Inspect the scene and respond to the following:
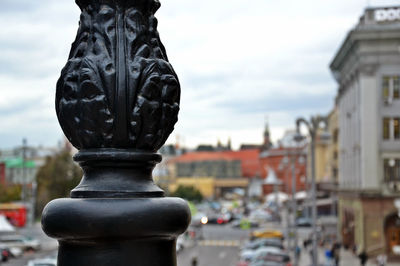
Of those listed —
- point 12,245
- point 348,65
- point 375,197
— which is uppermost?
point 348,65

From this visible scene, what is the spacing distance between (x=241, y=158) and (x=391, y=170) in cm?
13888

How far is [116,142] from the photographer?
2.37 metres

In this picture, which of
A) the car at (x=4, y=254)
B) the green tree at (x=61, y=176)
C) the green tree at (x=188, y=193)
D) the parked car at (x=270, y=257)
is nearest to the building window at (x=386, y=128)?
the parked car at (x=270, y=257)

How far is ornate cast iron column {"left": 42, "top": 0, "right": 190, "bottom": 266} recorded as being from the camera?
91.1 inches

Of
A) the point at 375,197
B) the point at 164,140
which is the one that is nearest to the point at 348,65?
the point at 375,197

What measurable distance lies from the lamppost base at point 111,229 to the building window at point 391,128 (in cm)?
4392

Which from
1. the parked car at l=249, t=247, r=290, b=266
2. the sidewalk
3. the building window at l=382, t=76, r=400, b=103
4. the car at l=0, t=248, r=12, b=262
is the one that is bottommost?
the sidewalk

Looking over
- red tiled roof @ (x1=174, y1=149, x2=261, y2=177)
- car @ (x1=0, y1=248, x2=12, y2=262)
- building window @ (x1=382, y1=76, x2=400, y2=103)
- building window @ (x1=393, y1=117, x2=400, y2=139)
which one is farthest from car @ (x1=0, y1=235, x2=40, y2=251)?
red tiled roof @ (x1=174, y1=149, x2=261, y2=177)

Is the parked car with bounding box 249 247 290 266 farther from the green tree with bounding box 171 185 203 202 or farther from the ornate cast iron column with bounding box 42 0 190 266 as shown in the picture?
the green tree with bounding box 171 185 203 202

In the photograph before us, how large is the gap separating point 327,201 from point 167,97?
273 ft

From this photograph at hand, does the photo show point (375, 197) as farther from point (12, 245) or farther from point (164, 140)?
point (164, 140)

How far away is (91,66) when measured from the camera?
7.75ft

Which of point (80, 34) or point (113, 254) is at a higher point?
point (80, 34)

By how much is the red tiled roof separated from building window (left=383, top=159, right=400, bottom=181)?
132 m
